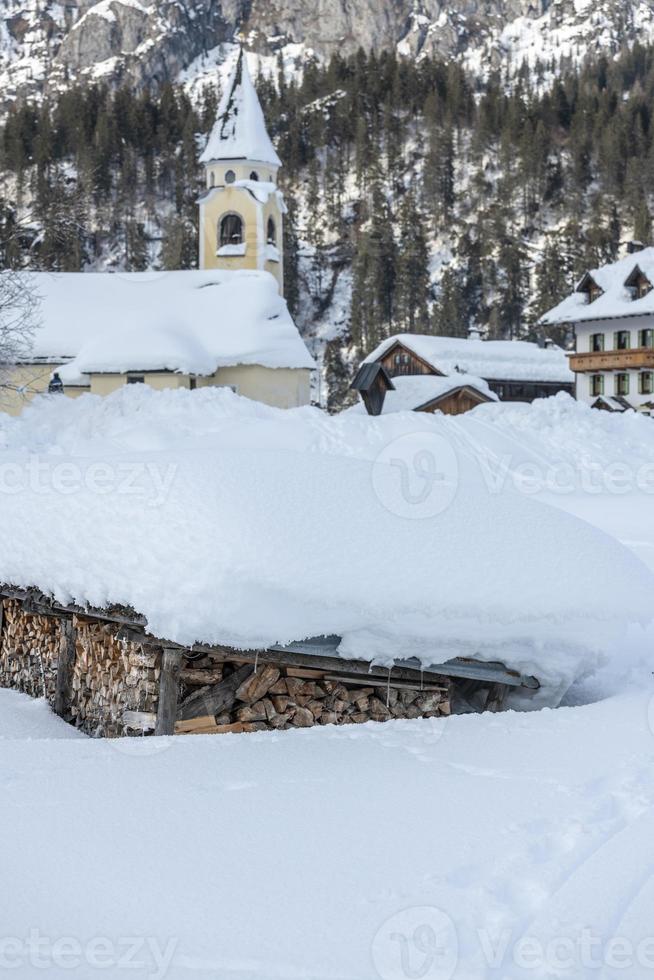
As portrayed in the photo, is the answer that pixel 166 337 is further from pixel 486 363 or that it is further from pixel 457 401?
pixel 486 363

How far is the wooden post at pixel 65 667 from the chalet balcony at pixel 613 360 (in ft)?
146

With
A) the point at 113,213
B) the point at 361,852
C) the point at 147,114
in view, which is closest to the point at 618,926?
the point at 361,852

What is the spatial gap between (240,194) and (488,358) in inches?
690

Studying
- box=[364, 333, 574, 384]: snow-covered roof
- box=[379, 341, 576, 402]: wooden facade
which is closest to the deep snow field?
box=[364, 333, 574, 384]: snow-covered roof

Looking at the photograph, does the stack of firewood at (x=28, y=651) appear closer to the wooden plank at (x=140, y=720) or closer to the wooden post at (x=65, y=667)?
the wooden post at (x=65, y=667)

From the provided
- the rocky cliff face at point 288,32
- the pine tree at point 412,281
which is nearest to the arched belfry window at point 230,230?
the pine tree at point 412,281

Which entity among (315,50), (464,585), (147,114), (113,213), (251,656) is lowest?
(251,656)

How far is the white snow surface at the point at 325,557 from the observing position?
20.9ft

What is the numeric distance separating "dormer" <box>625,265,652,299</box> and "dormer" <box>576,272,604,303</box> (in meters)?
1.65

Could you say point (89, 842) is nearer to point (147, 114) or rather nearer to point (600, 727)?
point (600, 727)

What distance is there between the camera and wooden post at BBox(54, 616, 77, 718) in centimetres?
845

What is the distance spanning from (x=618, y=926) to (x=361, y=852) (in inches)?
45.9

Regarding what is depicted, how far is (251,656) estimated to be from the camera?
689 centimetres

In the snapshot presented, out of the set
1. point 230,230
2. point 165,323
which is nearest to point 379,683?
point 165,323
